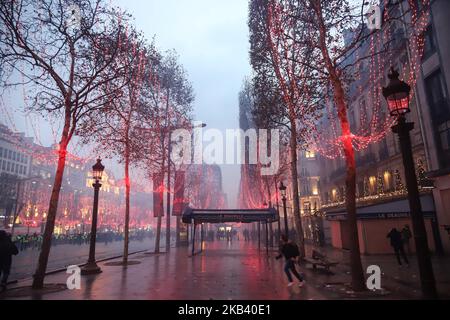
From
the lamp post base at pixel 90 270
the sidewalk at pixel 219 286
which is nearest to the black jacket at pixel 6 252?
the sidewalk at pixel 219 286

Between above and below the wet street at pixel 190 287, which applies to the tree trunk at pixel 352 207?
above

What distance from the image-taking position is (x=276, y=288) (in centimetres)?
1012

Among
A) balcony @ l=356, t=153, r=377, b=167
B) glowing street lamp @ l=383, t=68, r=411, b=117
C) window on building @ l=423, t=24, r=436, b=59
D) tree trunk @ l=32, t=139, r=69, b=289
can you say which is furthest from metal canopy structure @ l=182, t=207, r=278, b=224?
glowing street lamp @ l=383, t=68, r=411, b=117

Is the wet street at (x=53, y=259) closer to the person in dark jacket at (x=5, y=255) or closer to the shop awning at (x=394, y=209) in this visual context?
the person in dark jacket at (x=5, y=255)

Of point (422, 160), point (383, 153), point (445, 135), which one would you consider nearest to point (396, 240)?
point (445, 135)

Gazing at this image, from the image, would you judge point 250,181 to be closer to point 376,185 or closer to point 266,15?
point 376,185

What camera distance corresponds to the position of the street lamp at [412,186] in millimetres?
7398

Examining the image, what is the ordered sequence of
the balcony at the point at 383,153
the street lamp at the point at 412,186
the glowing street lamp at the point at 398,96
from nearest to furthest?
1. the street lamp at the point at 412,186
2. the glowing street lamp at the point at 398,96
3. the balcony at the point at 383,153

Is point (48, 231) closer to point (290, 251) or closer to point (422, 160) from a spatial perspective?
point (290, 251)

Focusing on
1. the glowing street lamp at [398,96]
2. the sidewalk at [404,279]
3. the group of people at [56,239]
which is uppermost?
the glowing street lamp at [398,96]

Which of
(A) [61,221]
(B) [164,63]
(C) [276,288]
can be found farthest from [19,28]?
(A) [61,221]

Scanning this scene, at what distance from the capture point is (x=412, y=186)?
7879mm

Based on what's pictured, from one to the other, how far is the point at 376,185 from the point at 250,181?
20.8m
